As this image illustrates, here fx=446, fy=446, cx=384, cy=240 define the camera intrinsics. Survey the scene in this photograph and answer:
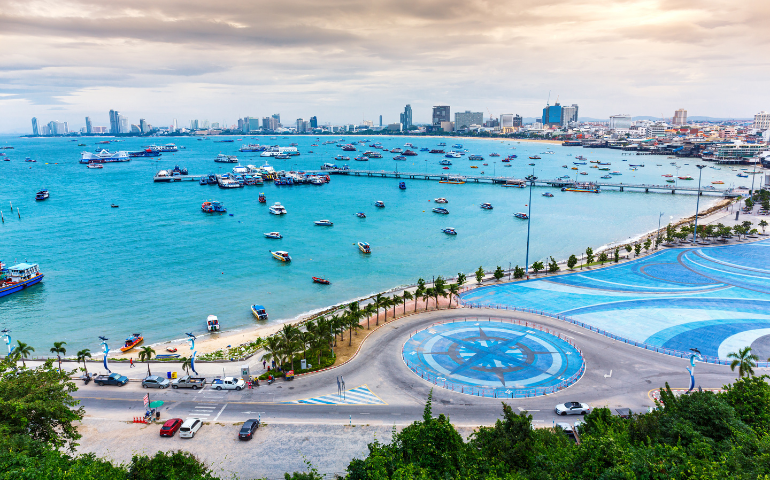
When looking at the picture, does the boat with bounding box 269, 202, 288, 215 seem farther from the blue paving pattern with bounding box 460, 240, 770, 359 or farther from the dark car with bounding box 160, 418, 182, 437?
the dark car with bounding box 160, 418, 182, 437

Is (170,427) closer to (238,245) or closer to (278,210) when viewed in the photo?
(238,245)

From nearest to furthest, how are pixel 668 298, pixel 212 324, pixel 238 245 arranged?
pixel 212 324 < pixel 668 298 < pixel 238 245

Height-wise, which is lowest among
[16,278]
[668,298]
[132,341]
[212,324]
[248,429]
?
[132,341]

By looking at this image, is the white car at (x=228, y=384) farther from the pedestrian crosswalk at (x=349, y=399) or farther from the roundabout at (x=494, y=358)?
the roundabout at (x=494, y=358)

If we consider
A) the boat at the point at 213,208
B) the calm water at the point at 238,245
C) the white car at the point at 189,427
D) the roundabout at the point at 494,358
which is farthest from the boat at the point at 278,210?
the white car at the point at 189,427

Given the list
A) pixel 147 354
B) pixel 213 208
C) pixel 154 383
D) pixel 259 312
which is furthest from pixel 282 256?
pixel 213 208

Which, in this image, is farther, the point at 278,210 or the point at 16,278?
the point at 278,210
